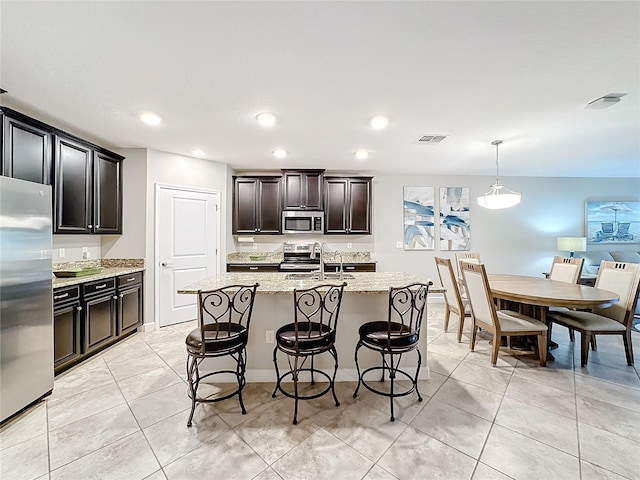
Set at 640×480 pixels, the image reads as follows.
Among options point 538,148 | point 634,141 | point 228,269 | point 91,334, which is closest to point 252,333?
point 91,334

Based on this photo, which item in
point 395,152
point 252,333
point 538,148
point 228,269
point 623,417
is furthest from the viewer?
point 228,269

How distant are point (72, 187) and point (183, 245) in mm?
1433

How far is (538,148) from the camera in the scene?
3.71 meters

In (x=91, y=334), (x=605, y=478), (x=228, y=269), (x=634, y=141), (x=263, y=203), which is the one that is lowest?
(x=605, y=478)

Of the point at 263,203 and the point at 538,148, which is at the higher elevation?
the point at 538,148

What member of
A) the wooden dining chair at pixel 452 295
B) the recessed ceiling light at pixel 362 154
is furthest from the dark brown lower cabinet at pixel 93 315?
the wooden dining chair at pixel 452 295

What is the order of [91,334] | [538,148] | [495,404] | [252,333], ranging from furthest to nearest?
[538,148], [91,334], [252,333], [495,404]

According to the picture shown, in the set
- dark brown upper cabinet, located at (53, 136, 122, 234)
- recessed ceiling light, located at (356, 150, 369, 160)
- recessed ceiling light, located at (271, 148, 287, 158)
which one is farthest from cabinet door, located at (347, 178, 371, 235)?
dark brown upper cabinet, located at (53, 136, 122, 234)

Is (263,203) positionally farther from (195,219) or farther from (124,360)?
(124,360)

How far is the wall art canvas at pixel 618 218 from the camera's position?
5410 mm

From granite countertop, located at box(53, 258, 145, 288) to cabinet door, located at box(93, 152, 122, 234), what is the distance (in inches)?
18.0

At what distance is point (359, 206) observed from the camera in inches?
192

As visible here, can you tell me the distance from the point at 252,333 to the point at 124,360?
1648 mm

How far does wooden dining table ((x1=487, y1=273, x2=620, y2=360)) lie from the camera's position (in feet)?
8.20
